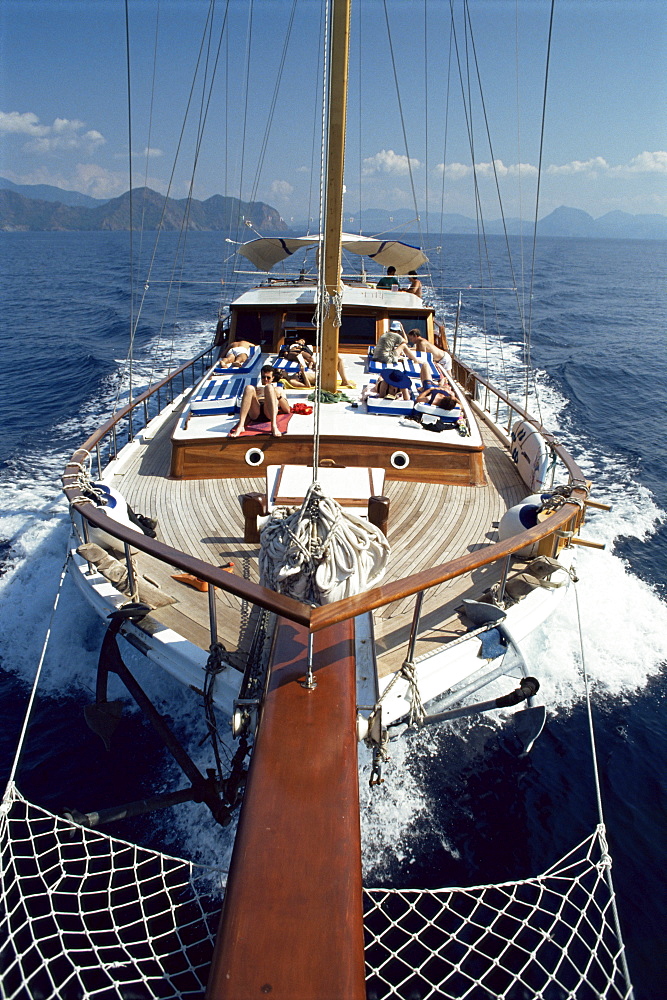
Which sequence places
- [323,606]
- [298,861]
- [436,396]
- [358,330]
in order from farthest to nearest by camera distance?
[358,330], [436,396], [323,606], [298,861]

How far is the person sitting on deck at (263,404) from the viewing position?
6906mm

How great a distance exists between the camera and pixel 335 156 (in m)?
6.70

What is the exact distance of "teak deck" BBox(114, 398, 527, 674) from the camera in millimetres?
4512

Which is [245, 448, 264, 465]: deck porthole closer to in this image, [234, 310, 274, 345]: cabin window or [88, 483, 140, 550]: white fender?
[88, 483, 140, 550]: white fender

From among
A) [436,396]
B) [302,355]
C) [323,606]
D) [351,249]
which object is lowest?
[323,606]

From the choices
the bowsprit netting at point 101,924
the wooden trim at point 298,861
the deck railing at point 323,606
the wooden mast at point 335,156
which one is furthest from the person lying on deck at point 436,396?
the bowsprit netting at point 101,924

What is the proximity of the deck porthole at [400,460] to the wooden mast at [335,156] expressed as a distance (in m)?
1.90

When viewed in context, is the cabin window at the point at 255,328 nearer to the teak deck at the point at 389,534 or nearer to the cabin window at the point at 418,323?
the cabin window at the point at 418,323

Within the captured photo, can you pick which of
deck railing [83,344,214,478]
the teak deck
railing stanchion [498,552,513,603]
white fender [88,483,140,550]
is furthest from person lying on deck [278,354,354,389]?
railing stanchion [498,552,513,603]

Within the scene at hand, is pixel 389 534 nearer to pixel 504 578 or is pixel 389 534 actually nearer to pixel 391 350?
pixel 504 578

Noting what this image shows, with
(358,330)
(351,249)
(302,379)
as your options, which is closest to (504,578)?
(302,379)

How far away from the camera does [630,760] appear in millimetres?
6000

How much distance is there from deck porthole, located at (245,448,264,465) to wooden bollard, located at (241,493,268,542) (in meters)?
1.29

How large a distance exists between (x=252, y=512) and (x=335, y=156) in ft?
14.8
